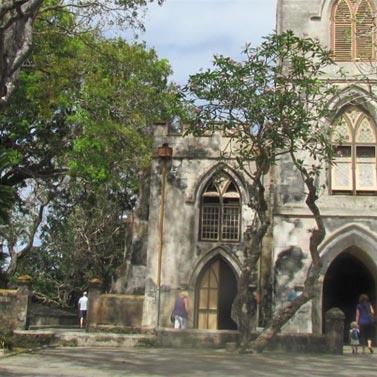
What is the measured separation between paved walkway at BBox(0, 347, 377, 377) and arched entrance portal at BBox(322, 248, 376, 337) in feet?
25.9

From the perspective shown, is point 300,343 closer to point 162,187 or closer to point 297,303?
point 297,303

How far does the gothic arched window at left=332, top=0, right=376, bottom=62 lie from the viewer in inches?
810

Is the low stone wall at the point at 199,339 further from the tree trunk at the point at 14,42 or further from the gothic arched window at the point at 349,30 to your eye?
the gothic arched window at the point at 349,30

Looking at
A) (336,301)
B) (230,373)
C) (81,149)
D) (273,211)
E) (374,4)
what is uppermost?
(374,4)

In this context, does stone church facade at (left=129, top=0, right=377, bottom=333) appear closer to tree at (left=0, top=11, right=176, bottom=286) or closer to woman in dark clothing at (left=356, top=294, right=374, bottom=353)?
tree at (left=0, top=11, right=176, bottom=286)

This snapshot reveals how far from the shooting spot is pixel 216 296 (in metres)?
21.7

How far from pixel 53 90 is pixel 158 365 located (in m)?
9.10

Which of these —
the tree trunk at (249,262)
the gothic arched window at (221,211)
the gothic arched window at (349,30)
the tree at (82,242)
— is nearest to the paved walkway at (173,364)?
the tree trunk at (249,262)

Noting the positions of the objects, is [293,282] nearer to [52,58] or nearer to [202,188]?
[202,188]

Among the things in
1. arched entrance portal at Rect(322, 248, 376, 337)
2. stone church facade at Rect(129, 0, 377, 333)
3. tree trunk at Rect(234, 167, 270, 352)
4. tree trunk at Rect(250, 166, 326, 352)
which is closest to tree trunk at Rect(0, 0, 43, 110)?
tree trunk at Rect(234, 167, 270, 352)

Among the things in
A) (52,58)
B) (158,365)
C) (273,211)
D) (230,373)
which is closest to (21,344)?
(158,365)

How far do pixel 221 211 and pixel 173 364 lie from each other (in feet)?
34.8

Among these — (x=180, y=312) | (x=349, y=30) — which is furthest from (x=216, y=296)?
(x=349, y=30)

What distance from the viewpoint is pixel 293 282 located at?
19.5m
